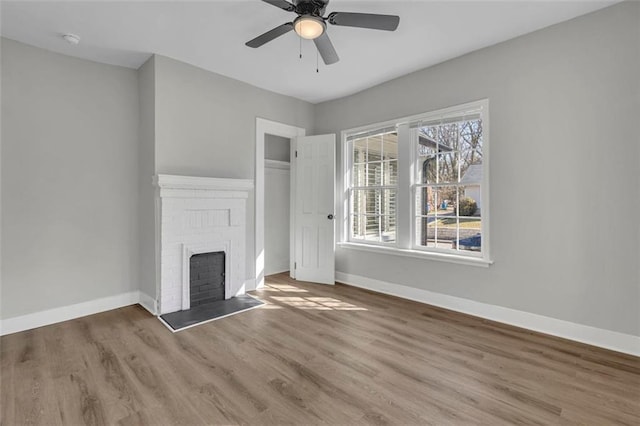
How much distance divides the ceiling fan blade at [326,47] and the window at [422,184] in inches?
58.6

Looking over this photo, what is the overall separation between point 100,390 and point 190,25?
2.93 metres

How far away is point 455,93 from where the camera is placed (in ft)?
10.9

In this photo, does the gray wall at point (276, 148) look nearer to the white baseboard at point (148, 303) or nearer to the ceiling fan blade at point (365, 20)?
the white baseboard at point (148, 303)

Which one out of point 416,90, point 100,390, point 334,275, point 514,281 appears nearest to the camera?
point 100,390

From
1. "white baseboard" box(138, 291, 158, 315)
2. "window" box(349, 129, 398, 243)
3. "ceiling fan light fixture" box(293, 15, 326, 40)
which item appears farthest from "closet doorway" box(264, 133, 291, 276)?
"ceiling fan light fixture" box(293, 15, 326, 40)

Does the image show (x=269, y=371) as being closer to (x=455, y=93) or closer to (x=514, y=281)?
(x=514, y=281)

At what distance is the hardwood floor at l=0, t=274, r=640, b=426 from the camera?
1.75 metres

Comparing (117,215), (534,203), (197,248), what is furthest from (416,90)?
(117,215)

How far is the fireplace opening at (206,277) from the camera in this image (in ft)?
11.2

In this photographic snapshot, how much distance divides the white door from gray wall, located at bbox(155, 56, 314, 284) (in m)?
0.69

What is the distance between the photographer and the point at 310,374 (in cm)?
213

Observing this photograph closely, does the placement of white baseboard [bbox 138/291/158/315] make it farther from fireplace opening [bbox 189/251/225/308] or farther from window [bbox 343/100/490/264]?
window [bbox 343/100/490/264]

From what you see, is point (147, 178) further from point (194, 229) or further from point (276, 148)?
point (276, 148)

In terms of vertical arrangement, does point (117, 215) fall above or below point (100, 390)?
above
